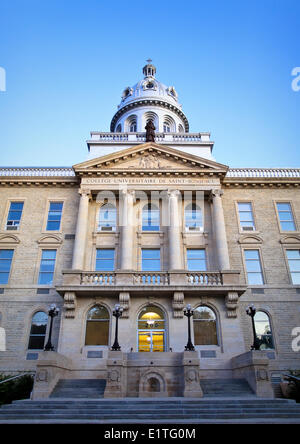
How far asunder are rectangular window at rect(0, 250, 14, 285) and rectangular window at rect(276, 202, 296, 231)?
2010 cm

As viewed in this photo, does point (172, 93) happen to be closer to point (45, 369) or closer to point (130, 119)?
point (130, 119)

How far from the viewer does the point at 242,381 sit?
53.6 ft

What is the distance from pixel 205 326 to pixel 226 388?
485 cm

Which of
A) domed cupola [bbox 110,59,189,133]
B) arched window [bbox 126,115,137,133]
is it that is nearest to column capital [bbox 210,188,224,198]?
domed cupola [bbox 110,59,189,133]

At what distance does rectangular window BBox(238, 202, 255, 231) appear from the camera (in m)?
24.8

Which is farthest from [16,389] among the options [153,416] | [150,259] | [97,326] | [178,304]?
[150,259]

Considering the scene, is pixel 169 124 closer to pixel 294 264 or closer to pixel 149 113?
pixel 149 113

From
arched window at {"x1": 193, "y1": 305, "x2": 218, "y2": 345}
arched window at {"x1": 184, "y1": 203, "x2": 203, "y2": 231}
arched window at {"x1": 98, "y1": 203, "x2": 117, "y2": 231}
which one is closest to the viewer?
arched window at {"x1": 193, "y1": 305, "x2": 218, "y2": 345}

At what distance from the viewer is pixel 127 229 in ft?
74.8

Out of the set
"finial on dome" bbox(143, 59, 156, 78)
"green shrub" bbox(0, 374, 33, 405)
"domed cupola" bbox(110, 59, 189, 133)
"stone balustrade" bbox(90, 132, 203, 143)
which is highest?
"finial on dome" bbox(143, 59, 156, 78)

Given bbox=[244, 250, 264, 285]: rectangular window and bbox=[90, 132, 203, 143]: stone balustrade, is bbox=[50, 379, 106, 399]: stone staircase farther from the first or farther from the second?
bbox=[90, 132, 203, 143]: stone balustrade

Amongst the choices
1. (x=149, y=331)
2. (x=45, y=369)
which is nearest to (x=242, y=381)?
(x=149, y=331)

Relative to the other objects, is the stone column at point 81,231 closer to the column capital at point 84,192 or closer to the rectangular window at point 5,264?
the column capital at point 84,192

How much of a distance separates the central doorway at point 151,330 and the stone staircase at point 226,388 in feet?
12.0
